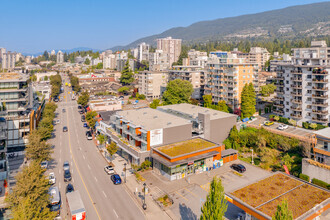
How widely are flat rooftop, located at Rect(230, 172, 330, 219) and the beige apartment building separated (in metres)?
67.2

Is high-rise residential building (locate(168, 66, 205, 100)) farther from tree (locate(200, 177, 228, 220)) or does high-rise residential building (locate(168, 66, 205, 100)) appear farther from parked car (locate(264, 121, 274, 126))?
tree (locate(200, 177, 228, 220))

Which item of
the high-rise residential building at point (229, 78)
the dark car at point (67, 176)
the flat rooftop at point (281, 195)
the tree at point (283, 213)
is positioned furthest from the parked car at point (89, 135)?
the tree at point (283, 213)

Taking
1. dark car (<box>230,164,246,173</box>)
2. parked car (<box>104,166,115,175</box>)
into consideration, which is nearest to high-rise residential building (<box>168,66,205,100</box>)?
dark car (<box>230,164,246,173</box>)

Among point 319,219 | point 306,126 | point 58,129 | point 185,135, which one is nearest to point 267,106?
point 306,126

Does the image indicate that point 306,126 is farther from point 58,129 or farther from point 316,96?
point 58,129

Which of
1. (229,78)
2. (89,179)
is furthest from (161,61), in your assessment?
(89,179)

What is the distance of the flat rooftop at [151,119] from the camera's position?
39094 mm

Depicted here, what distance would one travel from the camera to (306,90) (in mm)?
51125

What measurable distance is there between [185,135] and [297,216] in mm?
21361

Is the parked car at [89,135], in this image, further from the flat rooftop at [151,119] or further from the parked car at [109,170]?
the parked car at [109,170]

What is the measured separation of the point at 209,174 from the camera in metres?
35.3

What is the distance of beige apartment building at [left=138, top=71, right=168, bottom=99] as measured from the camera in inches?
3588

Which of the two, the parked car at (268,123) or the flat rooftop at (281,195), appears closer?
the flat rooftop at (281,195)

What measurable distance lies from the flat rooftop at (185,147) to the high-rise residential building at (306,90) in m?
24.6
